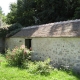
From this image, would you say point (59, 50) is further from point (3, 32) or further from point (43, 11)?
point (43, 11)

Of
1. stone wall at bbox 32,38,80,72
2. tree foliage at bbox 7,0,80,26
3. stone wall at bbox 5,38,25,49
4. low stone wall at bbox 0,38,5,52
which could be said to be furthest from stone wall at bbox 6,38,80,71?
tree foliage at bbox 7,0,80,26

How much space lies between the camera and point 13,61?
13.1 meters

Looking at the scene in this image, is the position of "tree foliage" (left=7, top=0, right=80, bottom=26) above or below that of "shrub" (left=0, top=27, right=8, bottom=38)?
above

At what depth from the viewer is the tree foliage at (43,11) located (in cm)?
2822

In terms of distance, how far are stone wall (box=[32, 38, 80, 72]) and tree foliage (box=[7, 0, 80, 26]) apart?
12.7 m

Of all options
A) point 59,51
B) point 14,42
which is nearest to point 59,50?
point 59,51

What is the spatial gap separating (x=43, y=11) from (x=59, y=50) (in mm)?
17476

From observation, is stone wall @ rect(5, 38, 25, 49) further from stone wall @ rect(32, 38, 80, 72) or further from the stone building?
stone wall @ rect(32, 38, 80, 72)

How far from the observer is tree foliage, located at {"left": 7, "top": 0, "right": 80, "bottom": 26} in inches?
1111

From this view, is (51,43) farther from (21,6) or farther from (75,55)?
(21,6)

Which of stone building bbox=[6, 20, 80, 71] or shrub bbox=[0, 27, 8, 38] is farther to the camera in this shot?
shrub bbox=[0, 27, 8, 38]

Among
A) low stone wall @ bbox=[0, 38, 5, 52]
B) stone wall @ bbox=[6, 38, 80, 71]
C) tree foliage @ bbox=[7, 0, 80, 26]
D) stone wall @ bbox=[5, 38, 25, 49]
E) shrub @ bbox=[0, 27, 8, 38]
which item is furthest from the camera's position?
tree foliage @ bbox=[7, 0, 80, 26]

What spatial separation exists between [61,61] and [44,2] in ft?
60.1

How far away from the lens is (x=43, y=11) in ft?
97.1
